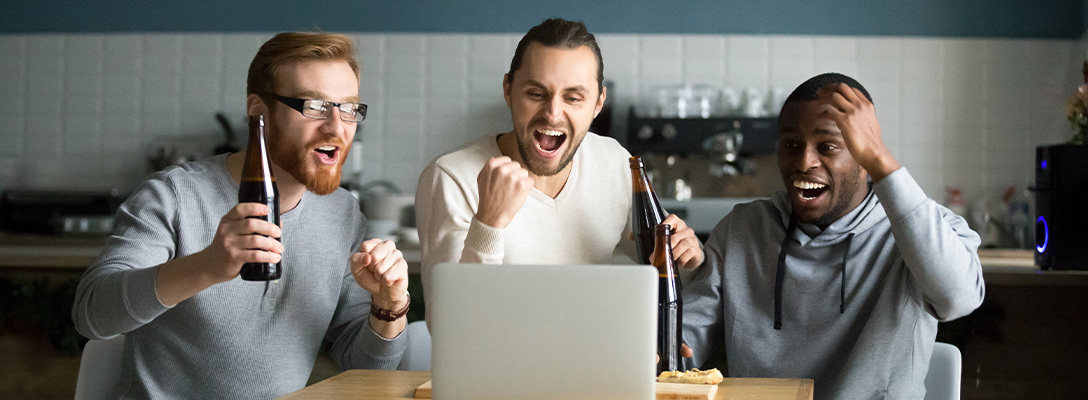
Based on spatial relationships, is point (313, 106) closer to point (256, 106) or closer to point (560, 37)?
point (256, 106)

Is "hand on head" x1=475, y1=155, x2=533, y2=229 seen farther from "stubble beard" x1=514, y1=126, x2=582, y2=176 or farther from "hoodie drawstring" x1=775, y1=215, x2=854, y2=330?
"hoodie drawstring" x1=775, y1=215, x2=854, y2=330

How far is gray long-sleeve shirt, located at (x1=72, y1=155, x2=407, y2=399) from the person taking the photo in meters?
1.58

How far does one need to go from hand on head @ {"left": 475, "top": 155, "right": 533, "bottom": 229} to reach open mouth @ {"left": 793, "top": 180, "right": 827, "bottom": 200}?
0.58 metres

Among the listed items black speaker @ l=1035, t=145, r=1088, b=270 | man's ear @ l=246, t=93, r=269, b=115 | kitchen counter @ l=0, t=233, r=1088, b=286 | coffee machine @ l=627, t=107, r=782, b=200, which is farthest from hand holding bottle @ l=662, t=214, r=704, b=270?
coffee machine @ l=627, t=107, r=782, b=200

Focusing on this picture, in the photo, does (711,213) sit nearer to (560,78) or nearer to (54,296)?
(560,78)

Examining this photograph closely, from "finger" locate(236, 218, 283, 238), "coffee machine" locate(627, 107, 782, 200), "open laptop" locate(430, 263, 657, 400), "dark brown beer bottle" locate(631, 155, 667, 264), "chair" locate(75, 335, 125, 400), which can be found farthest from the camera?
"coffee machine" locate(627, 107, 782, 200)

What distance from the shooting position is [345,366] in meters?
1.75

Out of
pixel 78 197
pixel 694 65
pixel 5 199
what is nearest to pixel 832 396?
pixel 694 65

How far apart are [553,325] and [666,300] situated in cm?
43

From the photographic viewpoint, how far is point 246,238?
1229 mm

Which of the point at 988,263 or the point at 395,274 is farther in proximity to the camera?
the point at 988,263

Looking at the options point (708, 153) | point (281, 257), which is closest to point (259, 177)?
point (281, 257)

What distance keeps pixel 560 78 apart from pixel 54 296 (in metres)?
2.18

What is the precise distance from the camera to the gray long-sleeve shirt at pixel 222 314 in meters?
1.58
